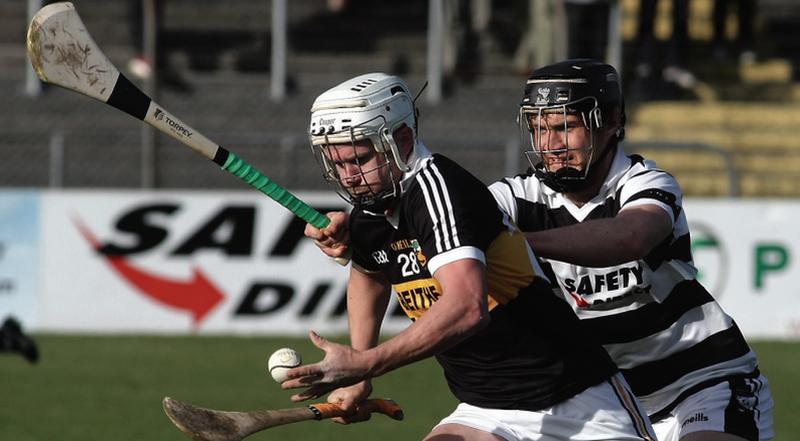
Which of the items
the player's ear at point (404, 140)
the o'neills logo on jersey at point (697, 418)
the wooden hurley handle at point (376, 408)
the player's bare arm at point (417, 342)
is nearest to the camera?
the player's bare arm at point (417, 342)

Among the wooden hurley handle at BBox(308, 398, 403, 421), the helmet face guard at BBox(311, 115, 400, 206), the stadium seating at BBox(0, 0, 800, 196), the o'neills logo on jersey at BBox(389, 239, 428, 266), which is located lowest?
the stadium seating at BBox(0, 0, 800, 196)

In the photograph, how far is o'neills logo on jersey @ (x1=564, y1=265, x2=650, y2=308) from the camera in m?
4.89

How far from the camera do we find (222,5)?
1777 cm

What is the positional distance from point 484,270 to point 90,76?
149cm

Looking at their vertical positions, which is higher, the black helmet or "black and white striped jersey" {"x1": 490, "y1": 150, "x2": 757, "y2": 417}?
the black helmet

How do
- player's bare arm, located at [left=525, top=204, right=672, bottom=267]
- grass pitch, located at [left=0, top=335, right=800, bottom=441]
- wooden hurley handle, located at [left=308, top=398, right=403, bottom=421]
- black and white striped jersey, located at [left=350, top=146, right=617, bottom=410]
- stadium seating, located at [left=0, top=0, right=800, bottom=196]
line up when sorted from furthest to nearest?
stadium seating, located at [left=0, top=0, right=800, bottom=196], grass pitch, located at [left=0, top=335, right=800, bottom=441], wooden hurley handle, located at [left=308, top=398, right=403, bottom=421], player's bare arm, located at [left=525, top=204, right=672, bottom=267], black and white striped jersey, located at [left=350, top=146, right=617, bottom=410]

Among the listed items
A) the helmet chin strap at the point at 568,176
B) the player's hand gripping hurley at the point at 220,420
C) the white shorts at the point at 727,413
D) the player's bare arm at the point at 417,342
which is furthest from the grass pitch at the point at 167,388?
the player's bare arm at the point at 417,342

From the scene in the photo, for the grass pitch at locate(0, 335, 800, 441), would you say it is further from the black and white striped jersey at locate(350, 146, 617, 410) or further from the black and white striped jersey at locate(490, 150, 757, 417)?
the black and white striped jersey at locate(350, 146, 617, 410)

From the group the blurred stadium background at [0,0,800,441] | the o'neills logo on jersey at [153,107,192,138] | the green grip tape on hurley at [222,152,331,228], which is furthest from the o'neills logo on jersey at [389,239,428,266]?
the blurred stadium background at [0,0,800,441]

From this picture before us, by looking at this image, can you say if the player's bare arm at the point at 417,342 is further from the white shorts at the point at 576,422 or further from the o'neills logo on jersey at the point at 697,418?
the o'neills logo on jersey at the point at 697,418

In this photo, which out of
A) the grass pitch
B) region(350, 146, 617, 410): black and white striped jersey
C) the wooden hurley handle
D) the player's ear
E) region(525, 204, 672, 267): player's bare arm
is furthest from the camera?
the grass pitch

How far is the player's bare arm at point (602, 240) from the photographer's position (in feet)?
14.6

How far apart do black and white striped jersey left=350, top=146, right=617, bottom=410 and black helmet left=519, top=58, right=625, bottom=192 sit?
555mm

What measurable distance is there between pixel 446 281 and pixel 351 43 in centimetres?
1347
